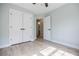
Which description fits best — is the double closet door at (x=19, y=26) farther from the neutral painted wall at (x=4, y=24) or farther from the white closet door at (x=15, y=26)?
the neutral painted wall at (x=4, y=24)

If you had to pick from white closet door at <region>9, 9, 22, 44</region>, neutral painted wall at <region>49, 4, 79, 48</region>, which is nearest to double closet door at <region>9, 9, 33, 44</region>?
white closet door at <region>9, 9, 22, 44</region>

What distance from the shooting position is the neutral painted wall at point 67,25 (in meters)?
3.10

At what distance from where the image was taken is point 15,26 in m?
3.70

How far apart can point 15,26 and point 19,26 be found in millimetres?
275

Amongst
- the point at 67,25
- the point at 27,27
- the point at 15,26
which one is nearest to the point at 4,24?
the point at 15,26

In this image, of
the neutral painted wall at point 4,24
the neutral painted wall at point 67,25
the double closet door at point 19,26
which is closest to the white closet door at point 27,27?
the double closet door at point 19,26

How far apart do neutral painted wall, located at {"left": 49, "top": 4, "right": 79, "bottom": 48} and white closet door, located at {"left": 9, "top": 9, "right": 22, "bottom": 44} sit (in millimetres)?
2344

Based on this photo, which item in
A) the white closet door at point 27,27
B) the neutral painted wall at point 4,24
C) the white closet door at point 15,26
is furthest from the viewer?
the white closet door at point 27,27

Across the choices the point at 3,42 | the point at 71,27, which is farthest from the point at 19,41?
the point at 71,27

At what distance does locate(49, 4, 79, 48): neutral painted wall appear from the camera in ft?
10.2

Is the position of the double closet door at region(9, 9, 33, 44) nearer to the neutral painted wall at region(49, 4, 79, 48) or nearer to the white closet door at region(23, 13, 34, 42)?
the white closet door at region(23, 13, 34, 42)

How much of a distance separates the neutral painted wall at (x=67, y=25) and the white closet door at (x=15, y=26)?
234 cm

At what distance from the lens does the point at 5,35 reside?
127 inches

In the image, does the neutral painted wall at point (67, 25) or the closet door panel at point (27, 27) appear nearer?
the neutral painted wall at point (67, 25)
